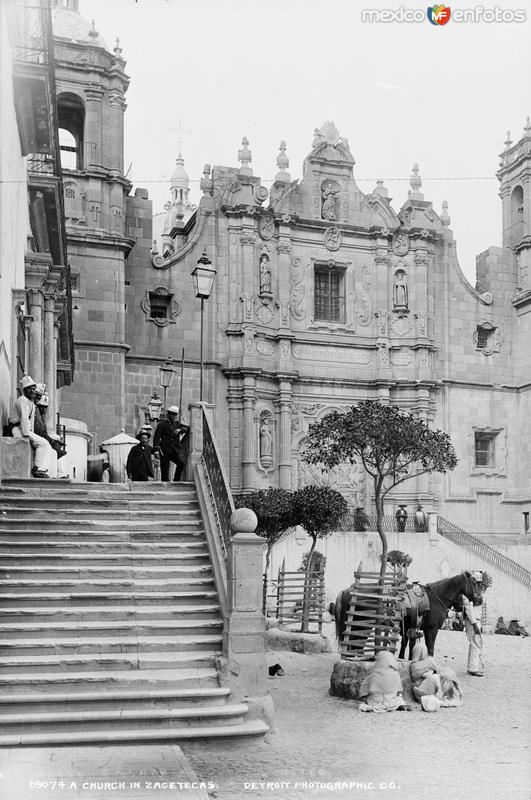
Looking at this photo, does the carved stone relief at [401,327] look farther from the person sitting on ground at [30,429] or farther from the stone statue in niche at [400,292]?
the person sitting on ground at [30,429]

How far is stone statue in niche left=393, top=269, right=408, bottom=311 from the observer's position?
35062mm

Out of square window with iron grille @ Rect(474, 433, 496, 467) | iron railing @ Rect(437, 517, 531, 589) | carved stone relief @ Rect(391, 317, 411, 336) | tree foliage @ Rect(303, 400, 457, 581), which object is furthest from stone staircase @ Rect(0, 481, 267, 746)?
square window with iron grille @ Rect(474, 433, 496, 467)

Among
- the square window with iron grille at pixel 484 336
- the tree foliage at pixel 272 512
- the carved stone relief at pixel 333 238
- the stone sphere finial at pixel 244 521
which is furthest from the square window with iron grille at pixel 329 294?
the stone sphere finial at pixel 244 521

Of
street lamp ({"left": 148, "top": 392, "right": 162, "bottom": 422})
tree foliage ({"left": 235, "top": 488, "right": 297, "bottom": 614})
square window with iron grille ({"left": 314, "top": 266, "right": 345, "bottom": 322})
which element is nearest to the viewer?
tree foliage ({"left": 235, "top": 488, "right": 297, "bottom": 614})

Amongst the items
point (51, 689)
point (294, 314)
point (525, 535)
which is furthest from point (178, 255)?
point (51, 689)

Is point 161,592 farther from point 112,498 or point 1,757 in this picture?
point 1,757

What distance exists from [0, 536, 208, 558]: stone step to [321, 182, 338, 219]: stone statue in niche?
24805mm

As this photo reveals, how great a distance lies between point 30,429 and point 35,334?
15.7 ft

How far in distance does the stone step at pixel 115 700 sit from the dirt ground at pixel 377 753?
535 mm

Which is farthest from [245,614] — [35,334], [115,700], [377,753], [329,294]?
[329,294]

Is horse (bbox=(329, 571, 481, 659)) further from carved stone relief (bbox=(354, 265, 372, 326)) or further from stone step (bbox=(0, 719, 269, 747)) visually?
carved stone relief (bbox=(354, 265, 372, 326))

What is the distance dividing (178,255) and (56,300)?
1301cm

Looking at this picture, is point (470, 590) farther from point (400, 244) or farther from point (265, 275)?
point (400, 244)

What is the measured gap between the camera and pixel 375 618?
13.3 m
